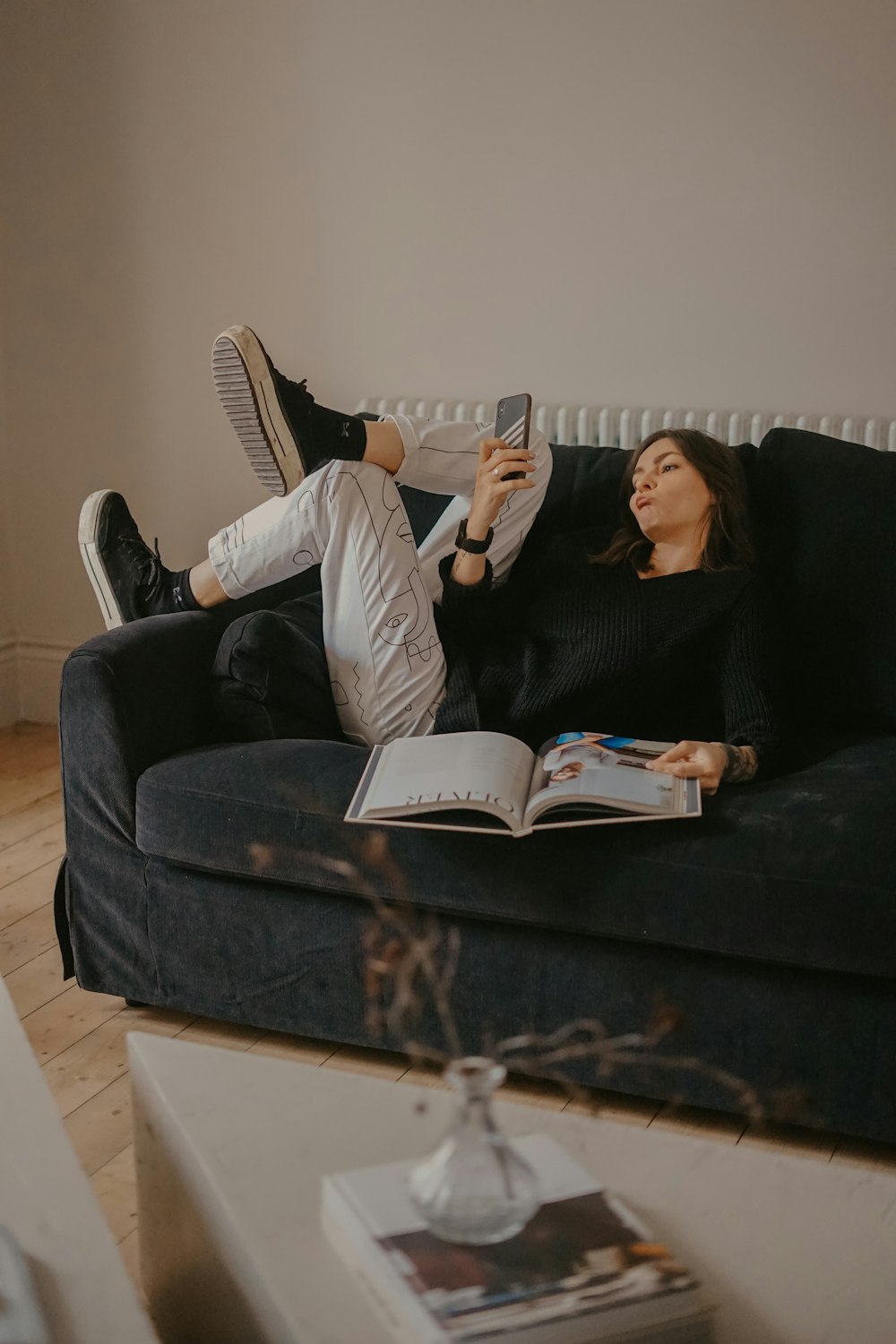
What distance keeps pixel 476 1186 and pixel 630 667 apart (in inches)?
50.1

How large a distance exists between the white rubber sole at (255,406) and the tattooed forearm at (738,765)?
31.7 inches

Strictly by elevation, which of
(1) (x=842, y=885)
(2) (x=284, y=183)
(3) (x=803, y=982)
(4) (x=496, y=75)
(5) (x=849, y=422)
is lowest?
(3) (x=803, y=982)

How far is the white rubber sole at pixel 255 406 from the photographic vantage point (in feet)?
6.70

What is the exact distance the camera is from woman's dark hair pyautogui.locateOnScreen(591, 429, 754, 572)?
A: 86.1 inches

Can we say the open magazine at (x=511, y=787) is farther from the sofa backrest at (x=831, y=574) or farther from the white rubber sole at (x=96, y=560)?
the white rubber sole at (x=96, y=560)

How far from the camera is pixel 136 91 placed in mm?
3186

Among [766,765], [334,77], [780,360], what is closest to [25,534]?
[334,77]

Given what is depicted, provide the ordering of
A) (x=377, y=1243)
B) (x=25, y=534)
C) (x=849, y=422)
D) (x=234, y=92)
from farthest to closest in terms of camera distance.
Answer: (x=25, y=534) → (x=234, y=92) → (x=849, y=422) → (x=377, y=1243)

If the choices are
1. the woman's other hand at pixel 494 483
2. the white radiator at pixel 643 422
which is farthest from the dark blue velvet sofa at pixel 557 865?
the white radiator at pixel 643 422

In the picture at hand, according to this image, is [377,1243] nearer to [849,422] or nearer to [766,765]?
[766,765]

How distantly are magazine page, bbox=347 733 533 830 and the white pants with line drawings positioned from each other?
0.19 metres

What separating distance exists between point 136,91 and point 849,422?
1872 mm

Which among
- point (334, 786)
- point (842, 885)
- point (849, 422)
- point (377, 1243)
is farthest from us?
point (849, 422)

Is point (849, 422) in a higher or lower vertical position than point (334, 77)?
lower
